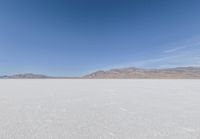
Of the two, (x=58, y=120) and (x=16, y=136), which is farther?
(x=58, y=120)

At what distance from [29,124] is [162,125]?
1.79 meters

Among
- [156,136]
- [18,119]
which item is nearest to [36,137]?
[18,119]

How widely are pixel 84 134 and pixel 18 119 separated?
4.00 ft

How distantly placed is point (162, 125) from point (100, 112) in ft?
3.76

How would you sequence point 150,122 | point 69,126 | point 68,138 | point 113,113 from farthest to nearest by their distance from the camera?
point 113,113, point 150,122, point 69,126, point 68,138

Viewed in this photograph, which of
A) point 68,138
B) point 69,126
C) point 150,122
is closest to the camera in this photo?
point 68,138

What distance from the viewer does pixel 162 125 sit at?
100 inches

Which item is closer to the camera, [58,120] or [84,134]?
[84,134]

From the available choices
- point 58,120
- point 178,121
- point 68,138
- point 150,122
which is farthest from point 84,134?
point 178,121

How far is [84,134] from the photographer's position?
219cm

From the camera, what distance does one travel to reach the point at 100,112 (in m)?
3.34

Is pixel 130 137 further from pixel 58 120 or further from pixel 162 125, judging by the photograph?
pixel 58 120

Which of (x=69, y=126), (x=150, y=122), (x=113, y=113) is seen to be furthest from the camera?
(x=113, y=113)

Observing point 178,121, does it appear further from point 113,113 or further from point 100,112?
point 100,112
